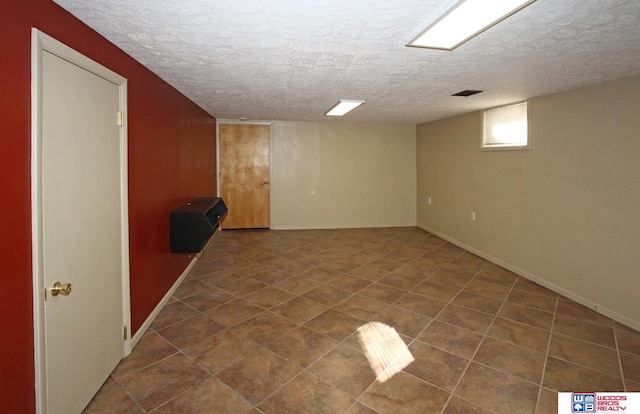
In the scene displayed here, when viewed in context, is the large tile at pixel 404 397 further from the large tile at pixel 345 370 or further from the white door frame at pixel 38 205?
the white door frame at pixel 38 205

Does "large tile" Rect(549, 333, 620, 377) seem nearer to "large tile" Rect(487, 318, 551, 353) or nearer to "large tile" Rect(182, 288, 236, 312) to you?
"large tile" Rect(487, 318, 551, 353)

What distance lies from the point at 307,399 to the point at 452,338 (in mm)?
1397

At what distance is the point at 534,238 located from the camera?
4055 mm

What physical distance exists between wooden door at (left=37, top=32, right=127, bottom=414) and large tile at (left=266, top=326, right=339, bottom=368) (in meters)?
1.18

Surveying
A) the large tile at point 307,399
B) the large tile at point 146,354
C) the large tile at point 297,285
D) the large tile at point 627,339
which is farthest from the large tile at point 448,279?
the large tile at point 146,354

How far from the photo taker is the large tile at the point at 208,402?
1.92 meters

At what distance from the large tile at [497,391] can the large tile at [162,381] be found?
1.77m

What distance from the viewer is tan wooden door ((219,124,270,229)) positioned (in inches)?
267

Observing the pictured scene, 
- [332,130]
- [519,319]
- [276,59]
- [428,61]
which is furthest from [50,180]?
[332,130]

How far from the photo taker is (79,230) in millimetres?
1856

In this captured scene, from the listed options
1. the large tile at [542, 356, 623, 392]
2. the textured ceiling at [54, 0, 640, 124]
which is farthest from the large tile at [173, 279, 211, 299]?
the large tile at [542, 356, 623, 392]

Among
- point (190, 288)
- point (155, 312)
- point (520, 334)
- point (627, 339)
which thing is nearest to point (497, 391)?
point (520, 334)

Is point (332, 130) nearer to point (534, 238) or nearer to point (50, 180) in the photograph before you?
point (534, 238)

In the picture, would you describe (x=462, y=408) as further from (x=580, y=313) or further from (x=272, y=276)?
(x=272, y=276)
